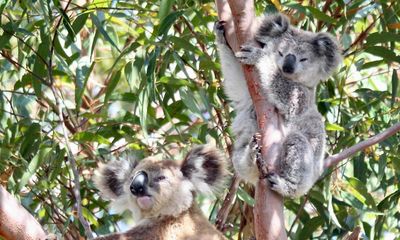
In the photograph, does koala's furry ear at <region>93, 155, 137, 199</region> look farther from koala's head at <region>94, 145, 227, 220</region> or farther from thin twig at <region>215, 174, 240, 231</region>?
thin twig at <region>215, 174, 240, 231</region>

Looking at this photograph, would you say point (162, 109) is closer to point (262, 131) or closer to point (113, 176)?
point (113, 176)

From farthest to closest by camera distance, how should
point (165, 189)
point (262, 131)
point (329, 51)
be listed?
point (329, 51), point (165, 189), point (262, 131)

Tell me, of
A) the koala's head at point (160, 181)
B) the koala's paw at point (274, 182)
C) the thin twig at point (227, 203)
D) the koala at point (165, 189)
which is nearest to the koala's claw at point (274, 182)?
the koala's paw at point (274, 182)

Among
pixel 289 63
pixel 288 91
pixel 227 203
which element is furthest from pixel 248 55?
pixel 227 203

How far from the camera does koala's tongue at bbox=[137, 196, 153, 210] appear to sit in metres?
3.94

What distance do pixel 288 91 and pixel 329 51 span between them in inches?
18.2

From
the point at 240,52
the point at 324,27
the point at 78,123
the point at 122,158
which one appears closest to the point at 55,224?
the point at 122,158

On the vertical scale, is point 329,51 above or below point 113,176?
above

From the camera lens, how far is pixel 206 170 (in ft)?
13.5

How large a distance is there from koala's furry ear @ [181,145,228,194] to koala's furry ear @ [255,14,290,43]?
0.58 m

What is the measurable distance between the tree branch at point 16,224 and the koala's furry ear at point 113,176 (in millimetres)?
1272

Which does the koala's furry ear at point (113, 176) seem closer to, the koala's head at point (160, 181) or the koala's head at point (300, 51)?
the koala's head at point (160, 181)

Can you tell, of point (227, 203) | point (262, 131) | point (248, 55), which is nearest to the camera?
point (262, 131)

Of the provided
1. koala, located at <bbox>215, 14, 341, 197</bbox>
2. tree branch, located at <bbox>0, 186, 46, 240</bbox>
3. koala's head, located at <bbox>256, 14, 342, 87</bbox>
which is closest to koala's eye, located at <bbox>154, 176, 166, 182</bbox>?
koala, located at <bbox>215, 14, 341, 197</bbox>
